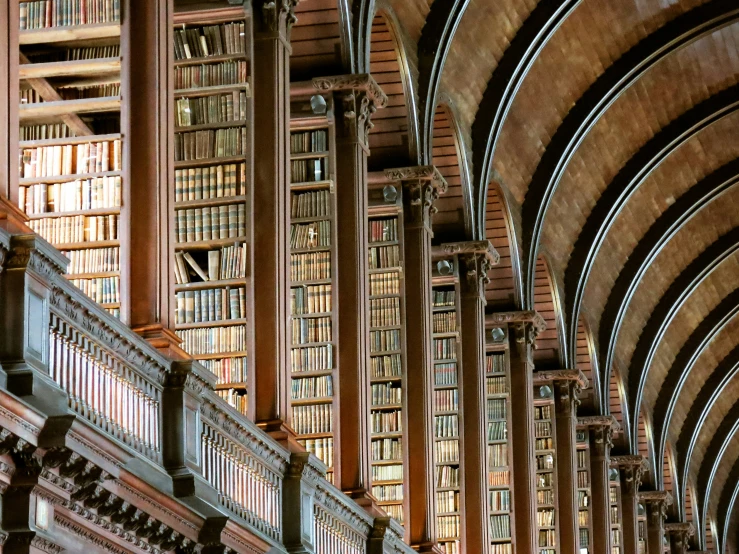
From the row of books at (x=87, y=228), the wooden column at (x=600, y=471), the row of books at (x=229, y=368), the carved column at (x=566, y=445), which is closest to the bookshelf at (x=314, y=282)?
the row of books at (x=229, y=368)

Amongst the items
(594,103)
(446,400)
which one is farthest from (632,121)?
(446,400)

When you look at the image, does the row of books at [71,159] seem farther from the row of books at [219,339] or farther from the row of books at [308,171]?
the row of books at [308,171]

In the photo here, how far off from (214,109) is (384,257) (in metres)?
4.02

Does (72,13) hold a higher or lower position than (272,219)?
higher

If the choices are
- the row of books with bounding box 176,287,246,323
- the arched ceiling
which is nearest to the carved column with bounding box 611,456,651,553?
the arched ceiling

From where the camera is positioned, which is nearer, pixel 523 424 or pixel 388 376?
pixel 388 376

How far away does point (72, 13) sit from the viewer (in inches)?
351

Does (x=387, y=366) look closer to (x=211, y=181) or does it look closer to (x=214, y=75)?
(x=211, y=181)

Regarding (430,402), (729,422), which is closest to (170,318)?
(430,402)

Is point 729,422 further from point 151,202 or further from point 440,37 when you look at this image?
point 151,202

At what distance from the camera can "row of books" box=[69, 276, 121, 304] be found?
8.87m

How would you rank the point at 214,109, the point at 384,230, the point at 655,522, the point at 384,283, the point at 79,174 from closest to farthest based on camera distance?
1. the point at 79,174
2. the point at 214,109
3. the point at 384,283
4. the point at 384,230
5. the point at 655,522

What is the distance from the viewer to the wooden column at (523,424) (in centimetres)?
1753

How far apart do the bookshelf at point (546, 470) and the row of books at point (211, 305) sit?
32.2ft
